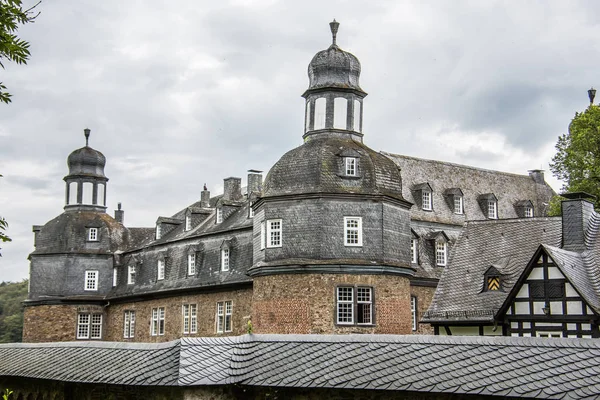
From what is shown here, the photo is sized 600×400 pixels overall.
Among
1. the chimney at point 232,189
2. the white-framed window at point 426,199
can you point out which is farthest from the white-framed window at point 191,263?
the white-framed window at point 426,199

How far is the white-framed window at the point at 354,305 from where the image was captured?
32969 mm

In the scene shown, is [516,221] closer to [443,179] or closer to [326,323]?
[326,323]

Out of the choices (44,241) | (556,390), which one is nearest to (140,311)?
(44,241)

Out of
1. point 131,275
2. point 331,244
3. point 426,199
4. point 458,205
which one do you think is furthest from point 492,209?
point 131,275

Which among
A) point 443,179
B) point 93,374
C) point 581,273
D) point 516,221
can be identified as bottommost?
point 93,374

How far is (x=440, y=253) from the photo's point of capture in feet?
148

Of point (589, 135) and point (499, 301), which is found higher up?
point (589, 135)

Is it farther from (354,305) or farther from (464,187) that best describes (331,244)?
(464,187)

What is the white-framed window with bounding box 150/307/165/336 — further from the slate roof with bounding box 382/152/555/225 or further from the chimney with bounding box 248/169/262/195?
the slate roof with bounding box 382/152/555/225

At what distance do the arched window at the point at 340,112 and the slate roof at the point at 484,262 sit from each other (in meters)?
7.27

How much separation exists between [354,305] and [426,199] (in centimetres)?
1510

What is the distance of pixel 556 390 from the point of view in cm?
1093

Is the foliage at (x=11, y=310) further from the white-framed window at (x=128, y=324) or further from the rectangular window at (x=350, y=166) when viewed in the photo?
the rectangular window at (x=350, y=166)

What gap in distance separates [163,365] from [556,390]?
5.66 metres
